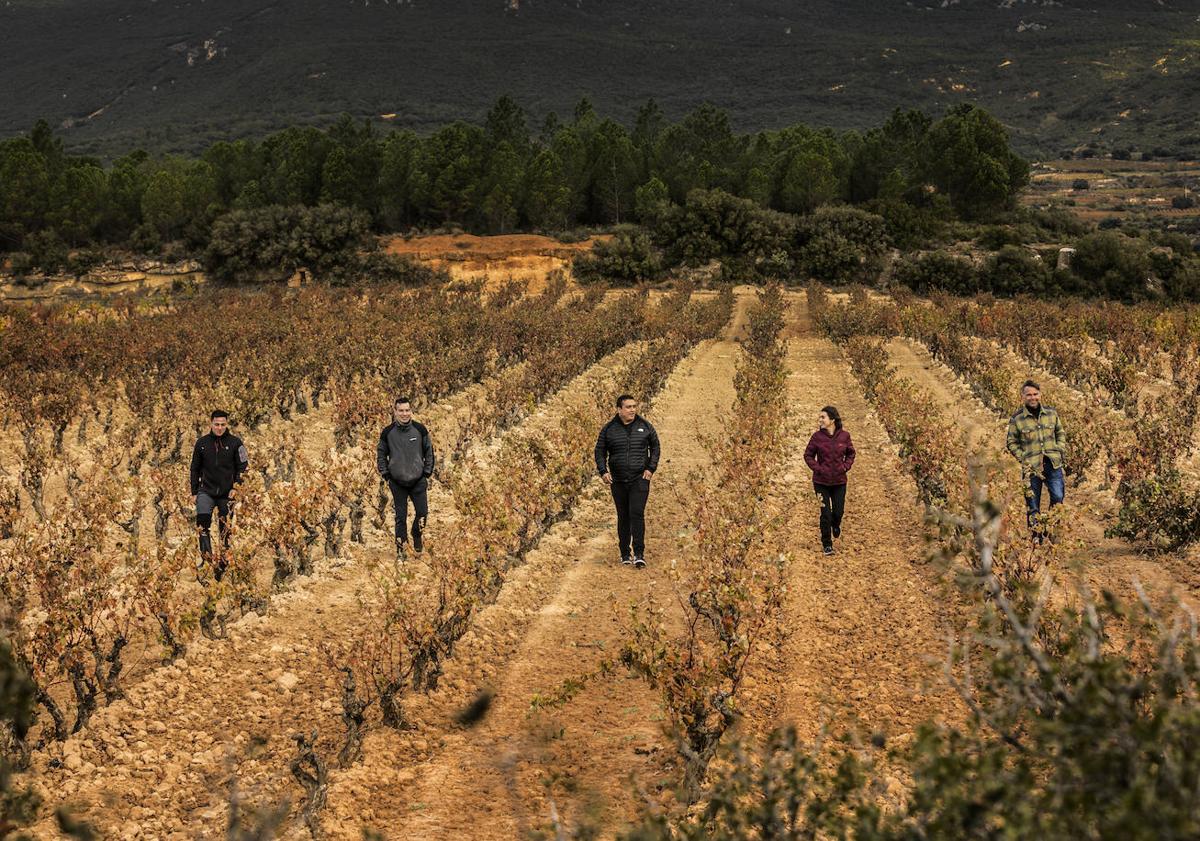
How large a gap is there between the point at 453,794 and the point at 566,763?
684 mm

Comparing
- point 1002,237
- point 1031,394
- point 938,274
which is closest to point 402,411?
point 1031,394

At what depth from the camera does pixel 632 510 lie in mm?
8875

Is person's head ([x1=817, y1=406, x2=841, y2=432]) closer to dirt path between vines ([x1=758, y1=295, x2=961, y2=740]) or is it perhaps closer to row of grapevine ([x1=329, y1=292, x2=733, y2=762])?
dirt path between vines ([x1=758, y1=295, x2=961, y2=740])

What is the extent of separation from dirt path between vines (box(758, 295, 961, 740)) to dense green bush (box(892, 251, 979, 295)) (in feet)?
104

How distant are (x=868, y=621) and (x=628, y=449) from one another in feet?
8.61

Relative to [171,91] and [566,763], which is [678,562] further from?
[171,91]

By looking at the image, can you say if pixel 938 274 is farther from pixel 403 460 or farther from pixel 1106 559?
pixel 403 460

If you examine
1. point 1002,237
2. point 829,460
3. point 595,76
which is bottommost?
point 829,460


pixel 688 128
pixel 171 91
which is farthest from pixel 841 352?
pixel 171 91

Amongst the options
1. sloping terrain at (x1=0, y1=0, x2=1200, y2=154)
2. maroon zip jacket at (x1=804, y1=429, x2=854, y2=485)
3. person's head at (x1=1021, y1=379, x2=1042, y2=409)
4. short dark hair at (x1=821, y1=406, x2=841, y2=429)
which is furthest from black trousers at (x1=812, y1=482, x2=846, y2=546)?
sloping terrain at (x1=0, y1=0, x2=1200, y2=154)

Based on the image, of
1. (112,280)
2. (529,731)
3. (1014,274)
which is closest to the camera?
(529,731)

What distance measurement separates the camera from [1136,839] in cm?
206

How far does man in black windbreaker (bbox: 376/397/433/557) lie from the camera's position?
8844mm

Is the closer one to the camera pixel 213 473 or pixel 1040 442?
pixel 213 473
